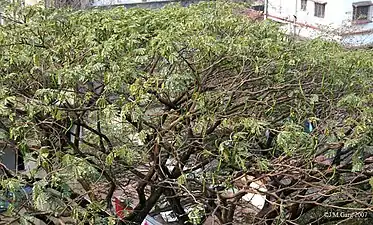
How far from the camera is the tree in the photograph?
10.3ft

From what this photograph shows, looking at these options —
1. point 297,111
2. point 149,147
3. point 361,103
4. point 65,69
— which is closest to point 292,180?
point 297,111

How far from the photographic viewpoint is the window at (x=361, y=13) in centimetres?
1295

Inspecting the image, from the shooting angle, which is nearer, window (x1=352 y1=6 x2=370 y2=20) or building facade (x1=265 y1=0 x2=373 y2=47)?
building facade (x1=265 y1=0 x2=373 y2=47)

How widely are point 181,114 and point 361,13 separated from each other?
428 inches

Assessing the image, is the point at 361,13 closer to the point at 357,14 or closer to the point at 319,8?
the point at 357,14

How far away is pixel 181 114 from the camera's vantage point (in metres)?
3.53

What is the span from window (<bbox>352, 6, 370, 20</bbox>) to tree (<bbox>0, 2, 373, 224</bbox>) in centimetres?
957

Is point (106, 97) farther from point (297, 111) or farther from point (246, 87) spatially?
point (297, 111)

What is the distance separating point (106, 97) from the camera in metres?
3.39

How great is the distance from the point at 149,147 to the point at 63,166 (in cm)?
69

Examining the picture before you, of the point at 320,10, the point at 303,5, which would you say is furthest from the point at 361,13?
the point at 303,5

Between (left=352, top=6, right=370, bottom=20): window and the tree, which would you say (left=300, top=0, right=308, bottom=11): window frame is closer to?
(left=352, top=6, right=370, bottom=20): window

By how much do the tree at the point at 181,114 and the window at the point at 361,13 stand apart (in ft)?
31.4

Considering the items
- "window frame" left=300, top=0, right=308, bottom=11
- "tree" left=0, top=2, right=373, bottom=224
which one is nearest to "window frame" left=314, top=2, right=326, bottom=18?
"window frame" left=300, top=0, right=308, bottom=11
